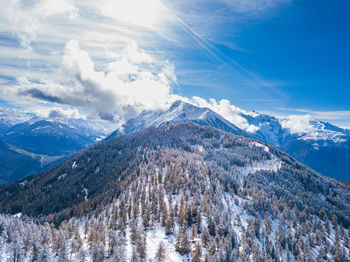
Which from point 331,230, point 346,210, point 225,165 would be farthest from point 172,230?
point 346,210

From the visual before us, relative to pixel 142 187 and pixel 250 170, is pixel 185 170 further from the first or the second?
pixel 250 170

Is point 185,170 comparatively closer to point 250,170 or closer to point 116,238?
point 250,170

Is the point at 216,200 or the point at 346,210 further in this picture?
the point at 346,210

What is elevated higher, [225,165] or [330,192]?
[225,165]

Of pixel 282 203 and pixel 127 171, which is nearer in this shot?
pixel 282 203

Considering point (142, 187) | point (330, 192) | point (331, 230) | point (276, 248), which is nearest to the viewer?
point (276, 248)

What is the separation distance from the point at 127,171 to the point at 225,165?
110 m

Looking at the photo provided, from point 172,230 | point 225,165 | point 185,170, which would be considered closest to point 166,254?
point 172,230

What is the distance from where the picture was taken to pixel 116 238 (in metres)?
75.3

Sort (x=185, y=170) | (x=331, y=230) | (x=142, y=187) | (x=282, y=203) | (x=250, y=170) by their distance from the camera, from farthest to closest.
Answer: (x=250, y=170) → (x=185, y=170) → (x=142, y=187) → (x=282, y=203) → (x=331, y=230)

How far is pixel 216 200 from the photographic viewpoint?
4680 inches

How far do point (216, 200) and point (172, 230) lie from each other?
4166cm

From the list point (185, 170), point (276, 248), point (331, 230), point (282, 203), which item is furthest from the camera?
point (185, 170)

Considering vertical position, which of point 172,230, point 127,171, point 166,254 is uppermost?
point 127,171
